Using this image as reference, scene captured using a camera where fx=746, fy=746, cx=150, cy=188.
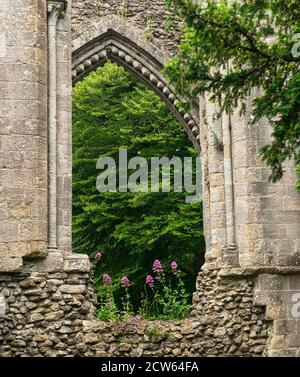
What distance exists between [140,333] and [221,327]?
1271 millimetres

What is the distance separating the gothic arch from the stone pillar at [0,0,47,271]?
3662 millimetres

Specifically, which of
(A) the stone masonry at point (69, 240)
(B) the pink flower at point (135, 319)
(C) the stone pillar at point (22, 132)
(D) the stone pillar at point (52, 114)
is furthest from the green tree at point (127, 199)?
(C) the stone pillar at point (22, 132)

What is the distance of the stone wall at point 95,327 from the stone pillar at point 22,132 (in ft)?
1.60

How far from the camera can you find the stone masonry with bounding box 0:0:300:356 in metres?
10.1

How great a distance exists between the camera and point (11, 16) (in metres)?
10.6

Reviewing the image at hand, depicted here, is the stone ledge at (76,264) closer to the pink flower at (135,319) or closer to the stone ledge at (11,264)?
the stone ledge at (11,264)

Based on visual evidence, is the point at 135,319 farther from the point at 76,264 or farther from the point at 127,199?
the point at 127,199

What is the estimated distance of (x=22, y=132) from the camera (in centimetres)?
1038

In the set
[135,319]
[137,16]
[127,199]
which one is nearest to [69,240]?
[135,319]

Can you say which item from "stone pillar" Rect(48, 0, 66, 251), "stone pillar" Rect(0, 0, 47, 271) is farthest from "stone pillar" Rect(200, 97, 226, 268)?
"stone pillar" Rect(0, 0, 47, 271)

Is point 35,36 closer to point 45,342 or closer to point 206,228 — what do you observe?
point 45,342

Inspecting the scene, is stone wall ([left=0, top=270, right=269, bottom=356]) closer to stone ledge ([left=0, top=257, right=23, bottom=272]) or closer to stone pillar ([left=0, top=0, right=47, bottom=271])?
stone ledge ([left=0, top=257, right=23, bottom=272])

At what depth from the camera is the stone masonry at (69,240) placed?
10086 millimetres

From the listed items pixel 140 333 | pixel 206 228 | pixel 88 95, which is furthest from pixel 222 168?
pixel 88 95
